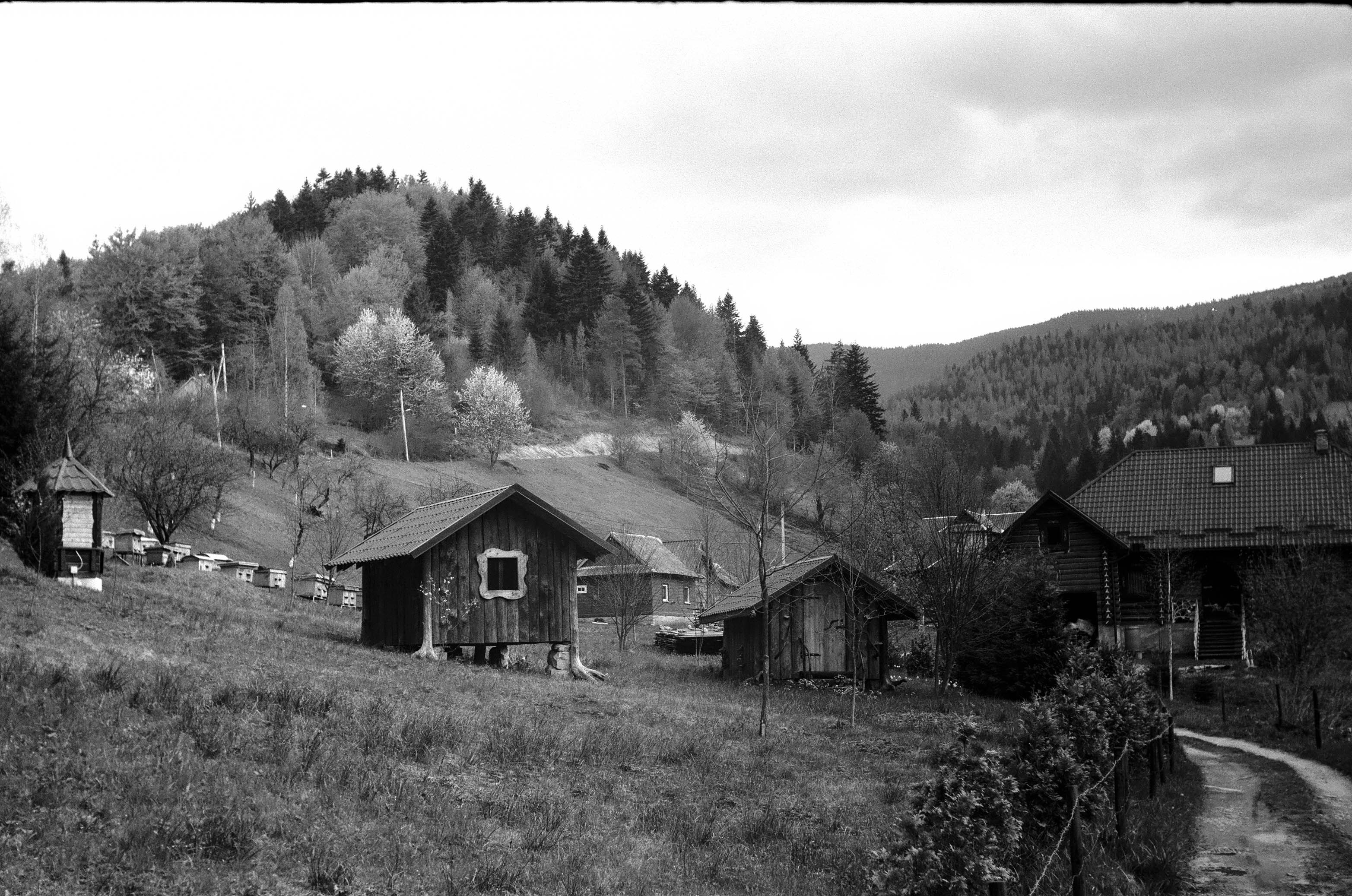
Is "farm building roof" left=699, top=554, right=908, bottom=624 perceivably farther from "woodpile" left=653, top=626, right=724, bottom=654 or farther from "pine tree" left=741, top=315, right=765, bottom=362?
"pine tree" left=741, top=315, right=765, bottom=362

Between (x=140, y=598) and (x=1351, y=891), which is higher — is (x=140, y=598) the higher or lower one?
the higher one

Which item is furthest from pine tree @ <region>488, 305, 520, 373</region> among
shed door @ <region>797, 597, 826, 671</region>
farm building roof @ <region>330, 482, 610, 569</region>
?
farm building roof @ <region>330, 482, 610, 569</region>

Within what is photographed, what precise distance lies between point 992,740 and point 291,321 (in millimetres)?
93950

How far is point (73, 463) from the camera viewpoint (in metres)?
31.7

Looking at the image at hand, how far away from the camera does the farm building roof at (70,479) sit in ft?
101

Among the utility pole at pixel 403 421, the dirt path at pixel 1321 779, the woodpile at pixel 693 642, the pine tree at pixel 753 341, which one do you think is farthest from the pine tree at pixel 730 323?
the dirt path at pixel 1321 779

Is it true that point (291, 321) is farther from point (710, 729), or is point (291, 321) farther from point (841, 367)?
point (710, 729)

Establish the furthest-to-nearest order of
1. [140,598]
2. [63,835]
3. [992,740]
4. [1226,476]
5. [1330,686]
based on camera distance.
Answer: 1. [1226,476]
2. [1330,686]
3. [140,598]
4. [992,740]
5. [63,835]

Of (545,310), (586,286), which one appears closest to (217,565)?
(545,310)

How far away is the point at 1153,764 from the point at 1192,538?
33.7 m

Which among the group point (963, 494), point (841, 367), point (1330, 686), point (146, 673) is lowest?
point (1330, 686)

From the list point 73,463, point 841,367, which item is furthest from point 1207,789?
point 841,367

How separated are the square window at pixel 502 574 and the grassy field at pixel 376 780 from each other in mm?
5464

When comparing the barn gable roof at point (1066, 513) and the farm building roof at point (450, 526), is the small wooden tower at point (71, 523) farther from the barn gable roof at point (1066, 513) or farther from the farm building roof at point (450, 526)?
the barn gable roof at point (1066, 513)
